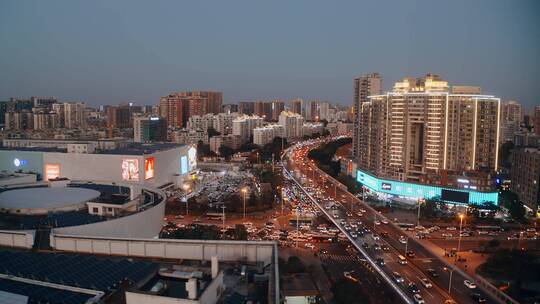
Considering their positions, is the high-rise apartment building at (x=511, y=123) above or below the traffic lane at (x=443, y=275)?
above

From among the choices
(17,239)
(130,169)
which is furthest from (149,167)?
(17,239)

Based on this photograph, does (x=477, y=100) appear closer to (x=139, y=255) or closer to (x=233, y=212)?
(x=233, y=212)

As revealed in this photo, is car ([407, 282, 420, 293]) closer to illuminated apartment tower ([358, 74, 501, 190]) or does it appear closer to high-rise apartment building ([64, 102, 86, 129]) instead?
illuminated apartment tower ([358, 74, 501, 190])

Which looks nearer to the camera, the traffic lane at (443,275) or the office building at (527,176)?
the traffic lane at (443,275)

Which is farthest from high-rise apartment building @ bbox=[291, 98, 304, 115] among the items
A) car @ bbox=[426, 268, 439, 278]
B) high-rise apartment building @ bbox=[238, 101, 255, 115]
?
car @ bbox=[426, 268, 439, 278]

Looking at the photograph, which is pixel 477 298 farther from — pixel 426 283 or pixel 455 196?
pixel 455 196

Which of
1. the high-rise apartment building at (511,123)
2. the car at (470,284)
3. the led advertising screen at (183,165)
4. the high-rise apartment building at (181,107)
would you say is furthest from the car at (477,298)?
the high-rise apartment building at (181,107)

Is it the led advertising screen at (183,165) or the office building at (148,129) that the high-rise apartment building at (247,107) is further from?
the led advertising screen at (183,165)
